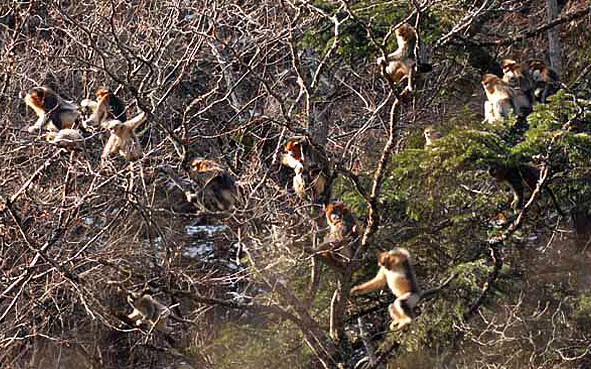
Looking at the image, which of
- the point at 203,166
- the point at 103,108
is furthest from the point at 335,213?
the point at 103,108

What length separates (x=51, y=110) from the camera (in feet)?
29.0

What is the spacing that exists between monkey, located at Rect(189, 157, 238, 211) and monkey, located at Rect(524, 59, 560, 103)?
5.40 meters

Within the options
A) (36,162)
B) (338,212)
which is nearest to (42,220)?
(36,162)

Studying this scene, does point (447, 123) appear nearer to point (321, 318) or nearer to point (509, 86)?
point (509, 86)

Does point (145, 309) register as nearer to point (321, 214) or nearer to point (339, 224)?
point (321, 214)

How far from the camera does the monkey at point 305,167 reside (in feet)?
27.5

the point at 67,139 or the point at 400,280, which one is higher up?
the point at 67,139

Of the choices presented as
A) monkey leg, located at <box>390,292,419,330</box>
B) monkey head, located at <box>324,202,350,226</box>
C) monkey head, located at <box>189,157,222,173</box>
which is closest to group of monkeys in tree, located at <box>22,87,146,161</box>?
monkey head, located at <box>189,157,222,173</box>

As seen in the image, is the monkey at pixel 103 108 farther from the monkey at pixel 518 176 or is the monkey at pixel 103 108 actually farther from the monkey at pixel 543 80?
the monkey at pixel 543 80

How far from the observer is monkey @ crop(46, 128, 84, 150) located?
310 inches

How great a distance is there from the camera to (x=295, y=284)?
31.8 feet

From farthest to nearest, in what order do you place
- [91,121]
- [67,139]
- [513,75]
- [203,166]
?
[513,75] → [91,121] → [203,166] → [67,139]

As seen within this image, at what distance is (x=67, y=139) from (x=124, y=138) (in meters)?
0.66

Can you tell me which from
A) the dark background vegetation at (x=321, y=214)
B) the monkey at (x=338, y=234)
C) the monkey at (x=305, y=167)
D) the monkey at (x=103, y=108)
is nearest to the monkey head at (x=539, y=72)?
the dark background vegetation at (x=321, y=214)
